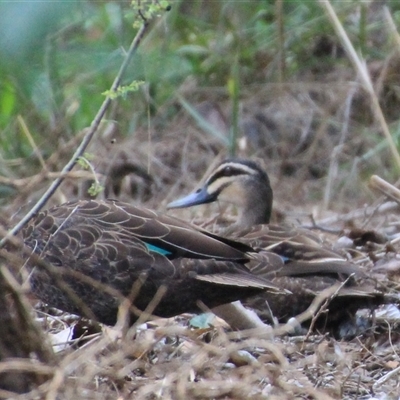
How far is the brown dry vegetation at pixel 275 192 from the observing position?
3021 millimetres

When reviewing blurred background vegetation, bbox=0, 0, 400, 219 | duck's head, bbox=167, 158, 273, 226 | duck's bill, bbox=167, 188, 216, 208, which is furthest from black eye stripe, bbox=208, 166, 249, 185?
blurred background vegetation, bbox=0, 0, 400, 219

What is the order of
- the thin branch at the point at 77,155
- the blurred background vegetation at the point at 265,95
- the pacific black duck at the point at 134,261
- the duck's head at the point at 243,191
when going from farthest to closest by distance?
the blurred background vegetation at the point at 265,95 < the duck's head at the point at 243,191 < the pacific black duck at the point at 134,261 < the thin branch at the point at 77,155

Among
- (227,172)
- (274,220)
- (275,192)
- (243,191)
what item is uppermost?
(227,172)

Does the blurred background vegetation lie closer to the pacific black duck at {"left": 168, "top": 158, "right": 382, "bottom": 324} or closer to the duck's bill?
the duck's bill

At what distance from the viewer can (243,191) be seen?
629 cm

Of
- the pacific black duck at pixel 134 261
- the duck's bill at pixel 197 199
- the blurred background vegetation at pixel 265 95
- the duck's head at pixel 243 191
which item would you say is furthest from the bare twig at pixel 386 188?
the blurred background vegetation at pixel 265 95

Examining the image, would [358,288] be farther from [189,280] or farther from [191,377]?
[191,377]

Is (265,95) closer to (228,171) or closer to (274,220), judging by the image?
(274,220)

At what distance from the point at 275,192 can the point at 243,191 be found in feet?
7.20

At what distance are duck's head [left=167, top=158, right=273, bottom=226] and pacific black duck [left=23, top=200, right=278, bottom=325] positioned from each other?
2.07 meters

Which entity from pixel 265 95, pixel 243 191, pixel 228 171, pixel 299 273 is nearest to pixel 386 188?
pixel 299 273

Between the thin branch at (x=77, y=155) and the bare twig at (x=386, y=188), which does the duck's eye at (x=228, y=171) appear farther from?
the thin branch at (x=77, y=155)

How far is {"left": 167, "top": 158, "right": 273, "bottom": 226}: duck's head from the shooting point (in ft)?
20.6

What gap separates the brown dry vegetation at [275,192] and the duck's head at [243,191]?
0.80 feet
